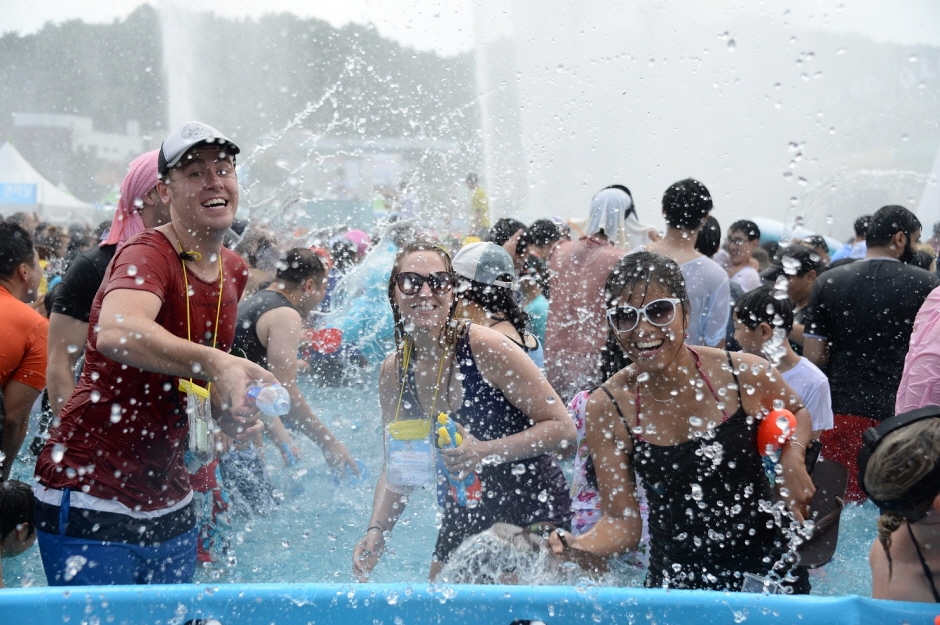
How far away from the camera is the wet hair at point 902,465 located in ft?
6.41

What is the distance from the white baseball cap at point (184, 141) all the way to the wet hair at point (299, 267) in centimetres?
200

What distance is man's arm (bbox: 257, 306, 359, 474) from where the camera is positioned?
4.12 m

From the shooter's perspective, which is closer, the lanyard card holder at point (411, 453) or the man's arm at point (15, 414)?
the lanyard card holder at point (411, 453)

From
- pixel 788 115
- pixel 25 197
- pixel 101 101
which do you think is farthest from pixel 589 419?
pixel 101 101

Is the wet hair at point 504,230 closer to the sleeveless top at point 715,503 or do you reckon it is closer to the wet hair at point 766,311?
the wet hair at point 766,311

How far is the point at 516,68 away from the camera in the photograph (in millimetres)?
12914

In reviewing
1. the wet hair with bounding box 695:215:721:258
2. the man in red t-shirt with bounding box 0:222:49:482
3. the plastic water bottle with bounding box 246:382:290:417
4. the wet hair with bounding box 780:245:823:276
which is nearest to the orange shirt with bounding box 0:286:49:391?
the man in red t-shirt with bounding box 0:222:49:482

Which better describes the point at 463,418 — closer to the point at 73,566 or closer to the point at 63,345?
the point at 73,566

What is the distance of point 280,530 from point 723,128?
9429 mm

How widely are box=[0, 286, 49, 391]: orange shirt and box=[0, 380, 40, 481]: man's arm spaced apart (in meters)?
0.03

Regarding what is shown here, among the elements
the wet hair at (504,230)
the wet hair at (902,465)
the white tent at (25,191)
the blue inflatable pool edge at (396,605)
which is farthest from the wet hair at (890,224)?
the white tent at (25,191)

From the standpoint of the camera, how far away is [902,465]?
198 centimetres

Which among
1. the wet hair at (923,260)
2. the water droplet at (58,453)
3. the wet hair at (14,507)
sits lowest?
the wet hair at (14,507)

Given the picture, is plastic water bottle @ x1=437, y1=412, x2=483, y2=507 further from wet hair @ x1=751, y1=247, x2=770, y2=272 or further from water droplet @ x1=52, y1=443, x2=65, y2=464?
wet hair @ x1=751, y1=247, x2=770, y2=272
